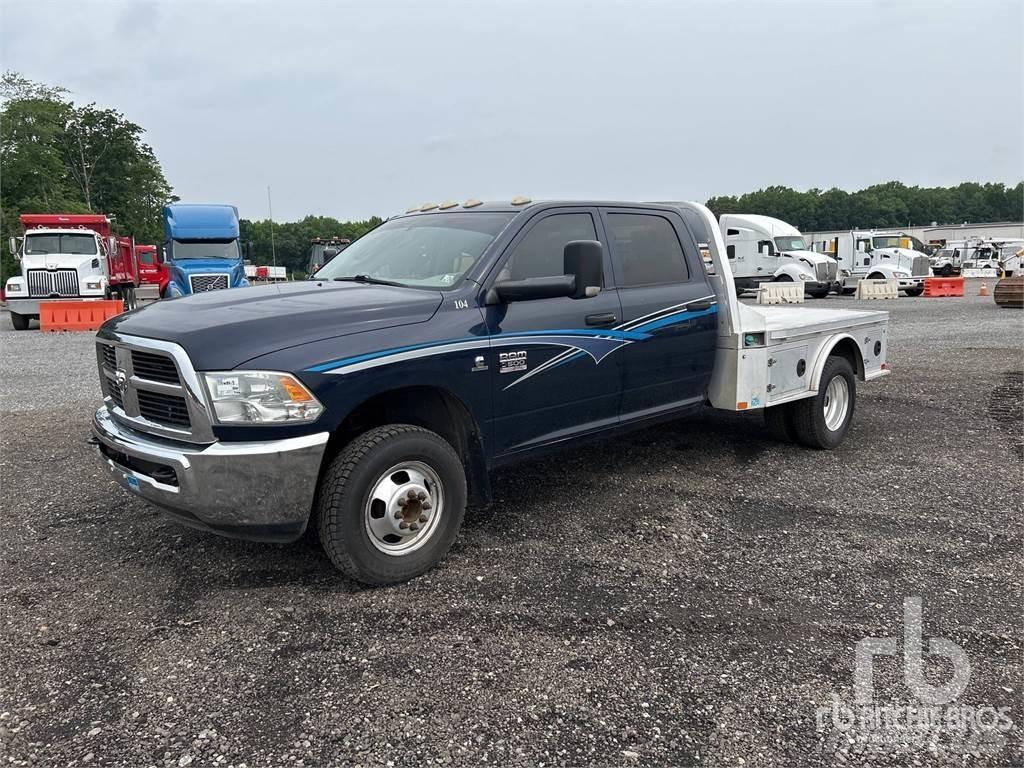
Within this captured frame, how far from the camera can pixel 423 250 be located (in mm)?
4590

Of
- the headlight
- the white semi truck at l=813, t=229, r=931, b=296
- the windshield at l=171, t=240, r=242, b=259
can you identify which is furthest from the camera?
the white semi truck at l=813, t=229, r=931, b=296

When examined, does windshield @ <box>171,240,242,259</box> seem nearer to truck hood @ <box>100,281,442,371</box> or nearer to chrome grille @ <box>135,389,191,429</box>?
truck hood @ <box>100,281,442,371</box>

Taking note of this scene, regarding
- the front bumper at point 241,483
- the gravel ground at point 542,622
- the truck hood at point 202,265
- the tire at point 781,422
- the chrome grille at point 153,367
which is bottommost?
the gravel ground at point 542,622

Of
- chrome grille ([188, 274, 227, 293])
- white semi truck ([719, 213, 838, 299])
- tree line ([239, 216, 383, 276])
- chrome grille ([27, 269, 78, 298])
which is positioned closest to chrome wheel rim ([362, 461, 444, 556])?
chrome grille ([188, 274, 227, 293])

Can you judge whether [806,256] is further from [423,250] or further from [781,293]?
[423,250]

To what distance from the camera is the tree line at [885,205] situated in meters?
116

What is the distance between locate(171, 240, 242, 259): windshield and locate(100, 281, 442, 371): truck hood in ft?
60.0

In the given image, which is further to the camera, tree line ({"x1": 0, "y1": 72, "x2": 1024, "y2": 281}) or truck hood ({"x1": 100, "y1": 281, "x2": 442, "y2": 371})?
tree line ({"x1": 0, "y1": 72, "x2": 1024, "y2": 281})

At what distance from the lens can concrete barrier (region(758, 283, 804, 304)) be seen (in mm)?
23938

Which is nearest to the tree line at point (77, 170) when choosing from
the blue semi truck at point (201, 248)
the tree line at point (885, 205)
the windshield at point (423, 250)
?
the blue semi truck at point (201, 248)

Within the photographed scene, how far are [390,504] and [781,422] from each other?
384cm

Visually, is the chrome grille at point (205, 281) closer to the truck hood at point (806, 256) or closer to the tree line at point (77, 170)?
the tree line at point (77, 170)

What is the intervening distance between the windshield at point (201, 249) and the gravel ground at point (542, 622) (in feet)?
53.6

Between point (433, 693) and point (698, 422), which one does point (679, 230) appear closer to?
point (698, 422)
